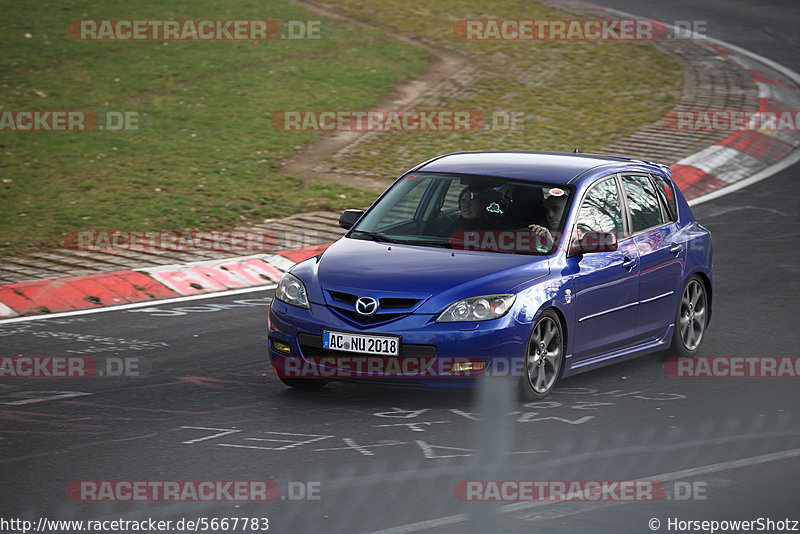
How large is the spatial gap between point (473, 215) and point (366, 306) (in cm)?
140

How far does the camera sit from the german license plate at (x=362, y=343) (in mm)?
8055

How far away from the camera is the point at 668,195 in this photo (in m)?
10.3

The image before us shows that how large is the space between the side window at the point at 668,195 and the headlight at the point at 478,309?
2516 millimetres

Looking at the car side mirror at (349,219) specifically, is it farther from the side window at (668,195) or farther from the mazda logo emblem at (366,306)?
the side window at (668,195)

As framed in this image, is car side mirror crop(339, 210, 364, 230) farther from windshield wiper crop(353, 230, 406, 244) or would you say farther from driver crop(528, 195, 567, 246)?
driver crop(528, 195, 567, 246)

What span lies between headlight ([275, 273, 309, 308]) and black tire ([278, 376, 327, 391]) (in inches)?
22.2

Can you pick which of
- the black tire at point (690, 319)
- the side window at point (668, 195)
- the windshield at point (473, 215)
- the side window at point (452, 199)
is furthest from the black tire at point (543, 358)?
the side window at point (668, 195)

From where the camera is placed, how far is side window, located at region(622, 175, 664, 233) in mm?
9727

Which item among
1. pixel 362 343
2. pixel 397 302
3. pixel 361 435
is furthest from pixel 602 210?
pixel 361 435

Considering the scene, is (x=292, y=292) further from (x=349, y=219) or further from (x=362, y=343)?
(x=349, y=219)

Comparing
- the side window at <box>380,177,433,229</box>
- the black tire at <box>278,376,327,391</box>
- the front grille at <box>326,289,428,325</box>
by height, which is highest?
the side window at <box>380,177,433,229</box>

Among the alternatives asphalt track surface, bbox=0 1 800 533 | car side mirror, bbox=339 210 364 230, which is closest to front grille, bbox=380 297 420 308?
asphalt track surface, bbox=0 1 800 533

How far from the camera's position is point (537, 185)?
9258 mm

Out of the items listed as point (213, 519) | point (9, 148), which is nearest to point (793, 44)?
point (9, 148)
